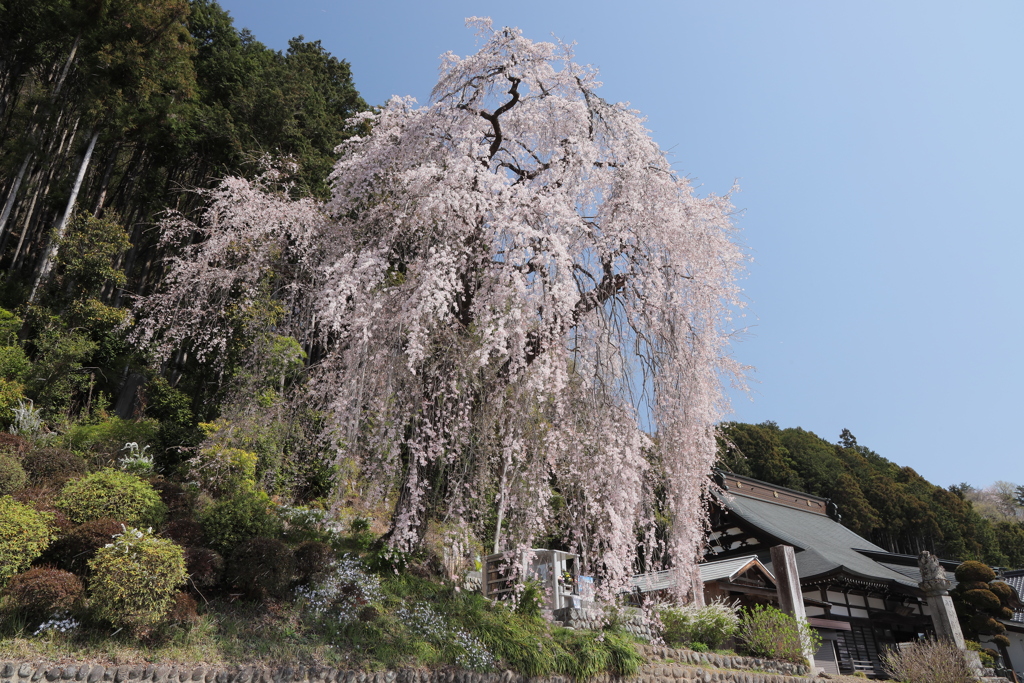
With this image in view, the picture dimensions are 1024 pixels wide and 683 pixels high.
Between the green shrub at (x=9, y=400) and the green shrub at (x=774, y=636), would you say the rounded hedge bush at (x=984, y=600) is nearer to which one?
the green shrub at (x=774, y=636)

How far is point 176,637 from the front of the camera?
4820 millimetres

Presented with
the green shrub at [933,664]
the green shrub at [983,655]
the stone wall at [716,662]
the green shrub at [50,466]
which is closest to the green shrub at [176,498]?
the green shrub at [50,466]

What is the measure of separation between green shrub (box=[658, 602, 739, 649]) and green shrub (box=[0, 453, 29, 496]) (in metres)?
8.00

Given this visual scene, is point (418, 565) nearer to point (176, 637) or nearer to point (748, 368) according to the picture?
point (176, 637)

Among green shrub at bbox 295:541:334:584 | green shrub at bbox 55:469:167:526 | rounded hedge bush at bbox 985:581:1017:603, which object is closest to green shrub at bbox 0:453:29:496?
green shrub at bbox 55:469:167:526

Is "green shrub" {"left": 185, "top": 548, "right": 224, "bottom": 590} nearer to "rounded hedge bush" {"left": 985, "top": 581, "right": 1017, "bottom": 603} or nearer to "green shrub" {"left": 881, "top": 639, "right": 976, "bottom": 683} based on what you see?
"green shrub" {"left": 881, "top": 639, "right": 976, "bottom": 683}

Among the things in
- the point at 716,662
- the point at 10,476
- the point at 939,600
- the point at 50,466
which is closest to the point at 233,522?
the point at 10,476

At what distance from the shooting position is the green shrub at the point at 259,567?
5.56 m

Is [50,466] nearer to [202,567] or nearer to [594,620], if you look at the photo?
[202,567]

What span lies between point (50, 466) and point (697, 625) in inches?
349

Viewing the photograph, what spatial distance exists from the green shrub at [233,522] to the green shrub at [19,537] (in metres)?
1.27

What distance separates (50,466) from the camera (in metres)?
6.57

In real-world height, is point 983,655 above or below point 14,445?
below

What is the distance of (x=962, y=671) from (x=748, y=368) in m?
7.27
